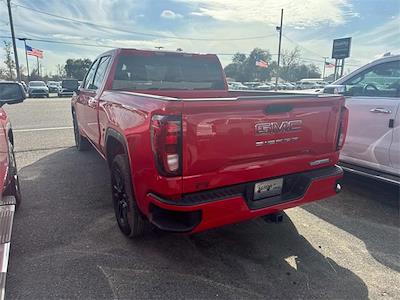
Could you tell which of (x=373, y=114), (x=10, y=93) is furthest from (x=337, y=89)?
(x=10, y=93)

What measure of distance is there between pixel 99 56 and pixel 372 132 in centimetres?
424

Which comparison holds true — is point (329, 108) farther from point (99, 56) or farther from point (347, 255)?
point (99, 56)

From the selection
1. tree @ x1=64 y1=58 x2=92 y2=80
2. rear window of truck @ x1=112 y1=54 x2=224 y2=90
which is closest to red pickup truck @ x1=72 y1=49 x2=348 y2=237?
rear window of truck @ x1=112 y1=54 x2=224 y2=90

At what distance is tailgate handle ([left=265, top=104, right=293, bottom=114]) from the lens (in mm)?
2577

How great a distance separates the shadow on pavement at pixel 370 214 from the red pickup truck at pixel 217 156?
856 mm

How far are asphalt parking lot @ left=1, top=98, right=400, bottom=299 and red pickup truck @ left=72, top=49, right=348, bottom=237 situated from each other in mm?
415

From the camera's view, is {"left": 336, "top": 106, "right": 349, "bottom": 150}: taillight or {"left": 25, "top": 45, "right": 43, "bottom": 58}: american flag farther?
{"left": 25, "top": 45, "right": 43, "bottom": 58}: american flag

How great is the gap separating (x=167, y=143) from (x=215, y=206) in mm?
611

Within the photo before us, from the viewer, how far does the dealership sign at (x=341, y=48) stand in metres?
16.5

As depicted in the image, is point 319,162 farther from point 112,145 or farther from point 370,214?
point 112,145

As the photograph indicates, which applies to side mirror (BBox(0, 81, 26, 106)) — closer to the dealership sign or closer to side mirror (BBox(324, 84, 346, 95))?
side mirror (BBox(324, 84, 346, 95))

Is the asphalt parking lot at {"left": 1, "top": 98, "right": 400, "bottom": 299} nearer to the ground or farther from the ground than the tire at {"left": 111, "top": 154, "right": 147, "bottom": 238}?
nearer to the ground

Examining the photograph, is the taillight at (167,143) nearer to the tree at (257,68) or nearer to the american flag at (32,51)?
the american flag at (32,51)

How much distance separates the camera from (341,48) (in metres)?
16.9
